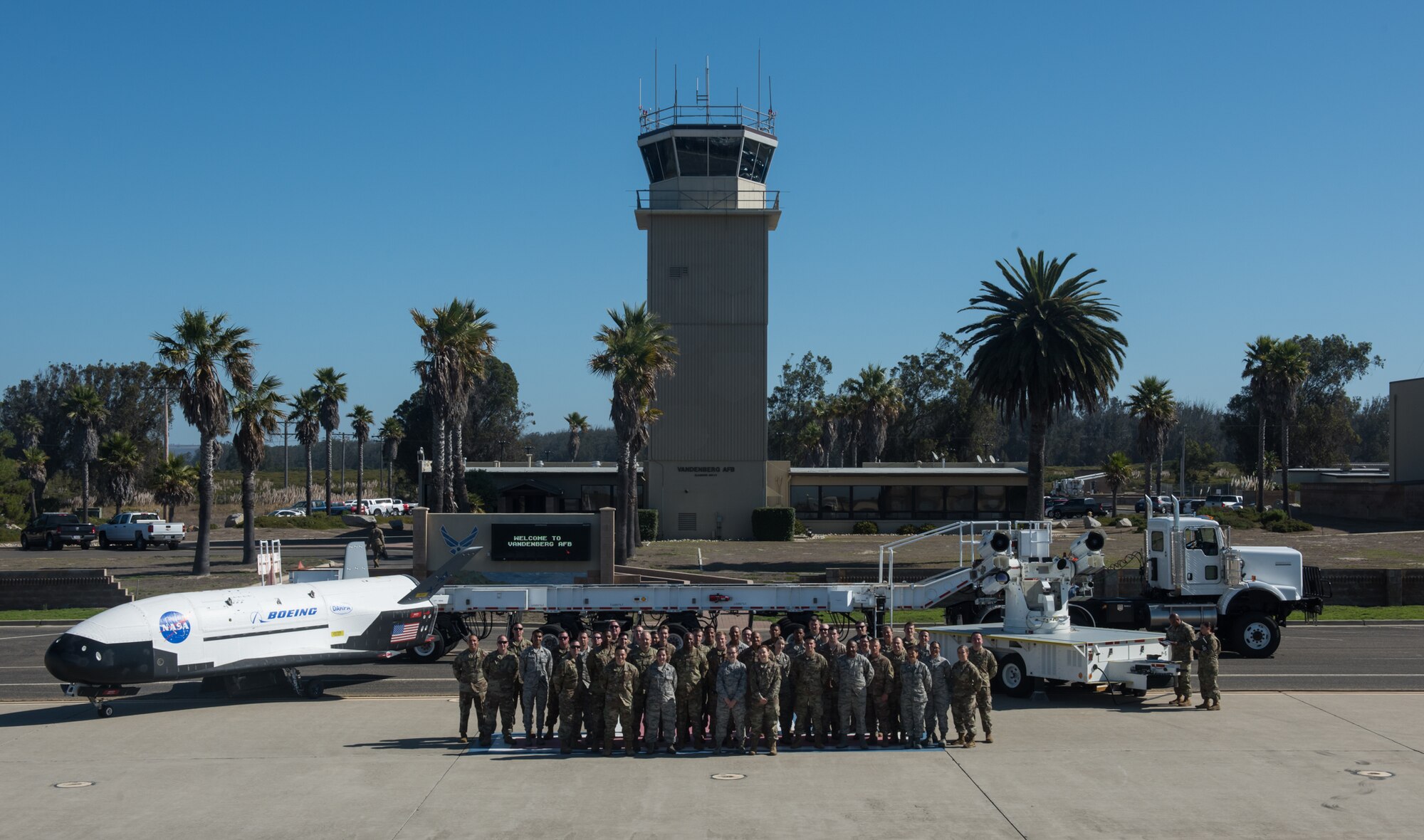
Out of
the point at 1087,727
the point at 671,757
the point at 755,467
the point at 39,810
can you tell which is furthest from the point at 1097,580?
the point at 755,467

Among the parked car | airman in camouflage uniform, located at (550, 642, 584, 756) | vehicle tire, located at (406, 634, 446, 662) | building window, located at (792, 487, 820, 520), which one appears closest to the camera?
airman in camouflage uniform, located at (550, 642, 584, 756)

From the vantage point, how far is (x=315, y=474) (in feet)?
543

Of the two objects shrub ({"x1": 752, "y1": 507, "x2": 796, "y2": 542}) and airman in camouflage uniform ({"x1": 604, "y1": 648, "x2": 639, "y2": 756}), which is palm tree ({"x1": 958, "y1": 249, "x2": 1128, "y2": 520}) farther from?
airman in camouflage uniform ({"x1": 604, "y1": 648, "x2": 639, "y2": 756})

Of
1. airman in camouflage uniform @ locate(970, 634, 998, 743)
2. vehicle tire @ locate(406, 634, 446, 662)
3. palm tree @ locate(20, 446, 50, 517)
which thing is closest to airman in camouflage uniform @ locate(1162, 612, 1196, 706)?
airman in camouflage uniform @ locate(970, 634, 998, 743)

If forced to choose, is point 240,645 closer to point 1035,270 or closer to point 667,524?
point 1035,270

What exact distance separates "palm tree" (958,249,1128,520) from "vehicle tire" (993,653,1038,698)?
27.8m

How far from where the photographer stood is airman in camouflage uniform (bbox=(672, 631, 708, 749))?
16484 millimetres

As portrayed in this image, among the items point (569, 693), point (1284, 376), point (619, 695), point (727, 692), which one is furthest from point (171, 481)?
point (1284, 376)

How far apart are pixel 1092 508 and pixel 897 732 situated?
227ft

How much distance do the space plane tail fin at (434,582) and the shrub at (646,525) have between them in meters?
33.4

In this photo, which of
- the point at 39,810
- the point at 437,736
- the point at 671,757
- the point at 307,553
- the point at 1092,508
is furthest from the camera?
the point at 1092,508

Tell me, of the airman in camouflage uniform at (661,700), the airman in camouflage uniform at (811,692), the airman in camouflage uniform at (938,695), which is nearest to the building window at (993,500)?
the airman in camouflage uniform at (938,695)

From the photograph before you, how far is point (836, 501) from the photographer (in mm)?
69375

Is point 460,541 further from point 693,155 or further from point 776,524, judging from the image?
point 693,155
